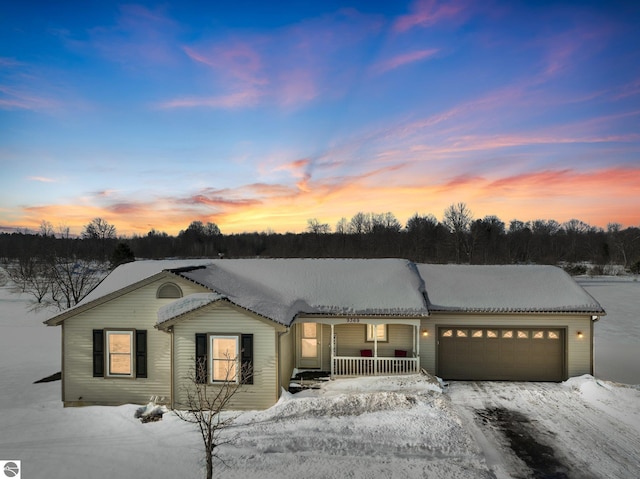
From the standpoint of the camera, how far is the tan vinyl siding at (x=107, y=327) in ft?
47.0

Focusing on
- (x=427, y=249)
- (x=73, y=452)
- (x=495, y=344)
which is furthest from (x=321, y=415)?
(x=427, y=249)

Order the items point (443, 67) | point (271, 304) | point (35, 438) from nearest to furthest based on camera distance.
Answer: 1. point (35, 438)
2. point (271, 304)
3. point (443, 67)

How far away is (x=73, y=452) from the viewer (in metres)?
11.0

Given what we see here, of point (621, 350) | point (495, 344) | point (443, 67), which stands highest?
point (443, 67)

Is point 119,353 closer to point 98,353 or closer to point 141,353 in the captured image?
point 98,353

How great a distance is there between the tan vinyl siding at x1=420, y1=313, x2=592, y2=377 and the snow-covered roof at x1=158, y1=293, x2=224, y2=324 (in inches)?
343

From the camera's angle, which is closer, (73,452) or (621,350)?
(73,452)

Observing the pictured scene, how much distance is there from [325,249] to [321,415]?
7249 cm

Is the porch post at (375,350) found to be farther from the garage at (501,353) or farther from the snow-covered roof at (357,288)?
the garage at (501,353)

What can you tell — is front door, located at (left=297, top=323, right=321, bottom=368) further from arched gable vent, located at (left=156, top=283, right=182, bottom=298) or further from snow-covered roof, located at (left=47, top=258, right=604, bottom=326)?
arched gable vent, located at (left=156, top=283, right=182, bottom=298)

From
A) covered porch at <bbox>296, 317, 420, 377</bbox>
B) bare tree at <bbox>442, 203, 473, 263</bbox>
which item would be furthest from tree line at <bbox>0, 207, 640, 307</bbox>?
covered porch at <bbox>296, 317, 420, 377</bbox>

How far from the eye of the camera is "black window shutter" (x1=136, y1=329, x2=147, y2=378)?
14.2 m

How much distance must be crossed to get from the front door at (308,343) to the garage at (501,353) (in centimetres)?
515

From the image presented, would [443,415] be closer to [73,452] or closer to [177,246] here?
[73,452]
